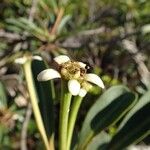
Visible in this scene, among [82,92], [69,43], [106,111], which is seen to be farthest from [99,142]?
[69,43]

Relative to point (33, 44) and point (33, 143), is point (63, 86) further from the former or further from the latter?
point (33, 143)

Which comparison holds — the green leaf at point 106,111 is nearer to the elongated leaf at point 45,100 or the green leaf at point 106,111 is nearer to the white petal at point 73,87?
the elongated leaf at point 45,100

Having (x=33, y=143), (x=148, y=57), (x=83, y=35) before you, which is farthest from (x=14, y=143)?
(x=148, y=57)

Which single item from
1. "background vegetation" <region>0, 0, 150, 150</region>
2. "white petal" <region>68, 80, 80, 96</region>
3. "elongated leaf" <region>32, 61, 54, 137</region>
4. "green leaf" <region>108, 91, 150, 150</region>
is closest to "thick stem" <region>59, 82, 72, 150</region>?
"white petal" <region>68, 80, 80, 96</region>

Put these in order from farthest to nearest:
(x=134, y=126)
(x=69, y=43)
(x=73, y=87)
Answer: (x=69, y=43) → (x=134, y=126) → (x=73, y=87)

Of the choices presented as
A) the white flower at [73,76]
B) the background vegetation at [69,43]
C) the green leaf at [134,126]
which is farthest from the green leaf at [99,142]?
the background vegetation at [69,43]

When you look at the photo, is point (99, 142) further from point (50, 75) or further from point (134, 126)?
point (50, 75)

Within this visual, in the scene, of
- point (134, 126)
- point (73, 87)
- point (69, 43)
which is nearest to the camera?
point (73, 87)
